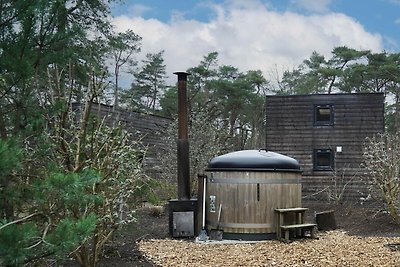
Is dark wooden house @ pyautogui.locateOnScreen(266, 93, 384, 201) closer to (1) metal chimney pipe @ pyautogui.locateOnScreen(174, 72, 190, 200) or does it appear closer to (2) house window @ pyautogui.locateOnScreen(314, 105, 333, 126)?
(2) house window @ pyautogui.locateOnScreen(314, 105, 333, 126)

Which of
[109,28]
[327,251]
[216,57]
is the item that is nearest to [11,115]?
[327,251]

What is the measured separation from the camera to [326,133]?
749 inches

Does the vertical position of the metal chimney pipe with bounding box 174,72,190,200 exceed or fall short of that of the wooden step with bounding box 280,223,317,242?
it exceeds it

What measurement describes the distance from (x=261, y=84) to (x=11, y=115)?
88.2ft

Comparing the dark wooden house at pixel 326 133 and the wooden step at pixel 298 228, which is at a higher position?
the dark wooden house at pixel 326 133

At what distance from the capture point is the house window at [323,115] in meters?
19.0

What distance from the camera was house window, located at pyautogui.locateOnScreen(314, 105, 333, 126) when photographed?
1902 centimetres

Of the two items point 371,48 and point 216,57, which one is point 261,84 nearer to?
point 216,57

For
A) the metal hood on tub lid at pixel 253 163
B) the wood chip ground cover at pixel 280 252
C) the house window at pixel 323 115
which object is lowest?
the wood chip ground cover at pixel 280 252

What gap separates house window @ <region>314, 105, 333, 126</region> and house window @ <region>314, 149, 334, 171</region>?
1.10 meters

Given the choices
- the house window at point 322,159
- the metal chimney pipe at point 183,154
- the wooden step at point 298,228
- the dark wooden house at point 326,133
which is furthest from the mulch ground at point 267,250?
the house window at point 322,159

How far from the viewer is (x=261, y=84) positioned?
30328 millimetres

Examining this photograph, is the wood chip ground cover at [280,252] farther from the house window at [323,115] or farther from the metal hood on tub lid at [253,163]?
the house window at [323,115]

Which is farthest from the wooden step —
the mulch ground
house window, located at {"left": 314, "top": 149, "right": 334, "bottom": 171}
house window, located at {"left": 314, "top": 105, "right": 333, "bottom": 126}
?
house window, located at {"left": 314, "top": 105, "right": 333, "bottom": 126}
